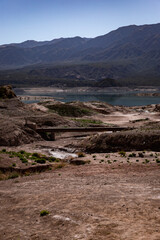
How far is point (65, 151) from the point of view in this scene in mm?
32062

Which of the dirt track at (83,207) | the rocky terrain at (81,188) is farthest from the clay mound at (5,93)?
the dirt track at (83,207)

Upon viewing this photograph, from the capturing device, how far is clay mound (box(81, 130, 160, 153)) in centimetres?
2970

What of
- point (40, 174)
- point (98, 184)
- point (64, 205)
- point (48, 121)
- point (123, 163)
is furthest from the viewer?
point (48, 121)

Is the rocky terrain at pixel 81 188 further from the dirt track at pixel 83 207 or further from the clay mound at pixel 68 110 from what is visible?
the clay mound at pixel 68 110

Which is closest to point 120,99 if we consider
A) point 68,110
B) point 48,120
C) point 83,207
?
point 68,110

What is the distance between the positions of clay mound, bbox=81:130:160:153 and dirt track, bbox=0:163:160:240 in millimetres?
9146

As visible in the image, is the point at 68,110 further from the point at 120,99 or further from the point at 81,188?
the point at 120,99

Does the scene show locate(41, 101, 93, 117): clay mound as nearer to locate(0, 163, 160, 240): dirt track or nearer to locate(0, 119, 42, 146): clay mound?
locate(0, 119, 42, 146): clay mound

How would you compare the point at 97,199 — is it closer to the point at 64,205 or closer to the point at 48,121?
the point at 64,205

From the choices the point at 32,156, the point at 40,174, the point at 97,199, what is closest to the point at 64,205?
the point at 97,199

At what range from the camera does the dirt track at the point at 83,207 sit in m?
10.6

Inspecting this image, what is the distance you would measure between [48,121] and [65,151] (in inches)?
494

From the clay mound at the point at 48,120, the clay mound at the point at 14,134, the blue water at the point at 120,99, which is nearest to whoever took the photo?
the clay mound at the point at 14,134

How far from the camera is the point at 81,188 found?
1655 cm
